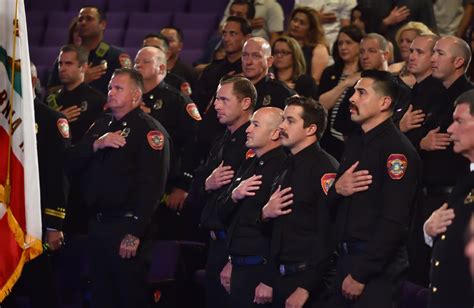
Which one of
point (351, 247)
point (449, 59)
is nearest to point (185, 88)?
point (449, 59)

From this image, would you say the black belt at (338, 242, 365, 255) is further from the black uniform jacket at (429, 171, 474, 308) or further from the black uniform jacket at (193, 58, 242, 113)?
the black uniform jacket at (193, 58, 242, 113)

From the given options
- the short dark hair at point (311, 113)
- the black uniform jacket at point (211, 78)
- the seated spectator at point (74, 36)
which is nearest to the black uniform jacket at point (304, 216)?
the short dark hair at point (311, 113)

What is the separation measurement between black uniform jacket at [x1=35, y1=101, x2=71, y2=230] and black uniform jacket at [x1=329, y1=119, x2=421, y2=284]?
274 centimetres

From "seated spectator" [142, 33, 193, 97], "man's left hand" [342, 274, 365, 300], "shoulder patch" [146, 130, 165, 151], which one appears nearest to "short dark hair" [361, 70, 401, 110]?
"man's left hand" [342, 274, 365, 300]

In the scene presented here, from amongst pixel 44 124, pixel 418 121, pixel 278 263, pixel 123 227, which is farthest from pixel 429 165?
pixel 44 124

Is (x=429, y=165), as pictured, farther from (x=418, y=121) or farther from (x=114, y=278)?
(x=114, y=278)

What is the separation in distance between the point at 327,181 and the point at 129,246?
1974 millimetres

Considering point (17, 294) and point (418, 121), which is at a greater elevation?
point (418, 121)

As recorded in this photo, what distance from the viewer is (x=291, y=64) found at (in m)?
9.41

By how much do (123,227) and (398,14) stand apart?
359 centimetres

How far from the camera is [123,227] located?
8406 mm

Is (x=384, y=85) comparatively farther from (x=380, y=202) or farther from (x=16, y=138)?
(x=16, y=138)

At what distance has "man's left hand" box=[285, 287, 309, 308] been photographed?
677 cm

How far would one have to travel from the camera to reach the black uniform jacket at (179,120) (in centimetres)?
948
